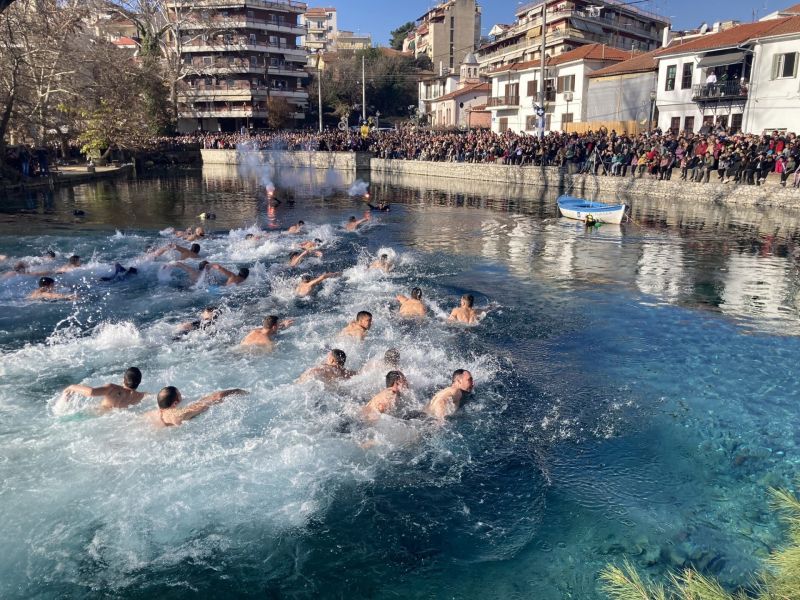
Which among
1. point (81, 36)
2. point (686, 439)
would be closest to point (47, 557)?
point (686, 439)

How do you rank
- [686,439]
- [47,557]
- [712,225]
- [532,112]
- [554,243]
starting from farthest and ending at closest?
[532,112]
[712,225]
[554,243]
[686,439]
[47,557]

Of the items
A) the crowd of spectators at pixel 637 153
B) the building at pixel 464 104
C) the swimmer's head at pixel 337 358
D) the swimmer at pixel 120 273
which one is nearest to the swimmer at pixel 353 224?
the swimmer at pixel 120 273

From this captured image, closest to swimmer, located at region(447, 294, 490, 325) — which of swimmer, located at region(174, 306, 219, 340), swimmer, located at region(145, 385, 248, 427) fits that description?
Result: swimmer, located at region(174, 306, 219, 340)

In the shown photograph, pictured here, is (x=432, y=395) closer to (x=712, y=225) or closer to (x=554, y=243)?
(x=554, y=243)

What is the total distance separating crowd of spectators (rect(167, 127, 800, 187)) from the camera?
26734 millimetres

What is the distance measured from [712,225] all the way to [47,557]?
24.1 m

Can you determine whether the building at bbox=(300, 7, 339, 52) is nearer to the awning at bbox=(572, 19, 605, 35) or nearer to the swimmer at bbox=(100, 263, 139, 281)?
the awning at bbox=(572, 19, 605, 35)

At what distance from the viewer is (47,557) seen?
5.80m

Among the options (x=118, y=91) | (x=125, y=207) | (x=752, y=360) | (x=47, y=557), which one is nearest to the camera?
(x=47, y=557)

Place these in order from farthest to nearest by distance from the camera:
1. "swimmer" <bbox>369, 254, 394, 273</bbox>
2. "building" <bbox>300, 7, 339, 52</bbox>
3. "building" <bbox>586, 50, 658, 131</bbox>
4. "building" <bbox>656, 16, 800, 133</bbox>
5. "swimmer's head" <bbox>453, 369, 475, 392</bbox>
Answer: "building" <bbox>300, 7, 339, 52</bbox>
"building" <bbox>586, 50, 658, 131</bbox>
"building" <bbox>656, 16, 800, 133</bbox>
"swimmer" <bbox>369, 254, 394, 273</bbox>
"swimmer's head" <bbox>453, 369, 475, 392</bbox>

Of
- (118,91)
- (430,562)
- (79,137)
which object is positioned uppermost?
(118,91)

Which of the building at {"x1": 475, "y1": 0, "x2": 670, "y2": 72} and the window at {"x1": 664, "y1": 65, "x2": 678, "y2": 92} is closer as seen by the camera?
the window at {"x1": 664, "y1": 65, "x2": 678, "y2": 92}

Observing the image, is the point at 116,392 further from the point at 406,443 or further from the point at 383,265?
the point at 383,265

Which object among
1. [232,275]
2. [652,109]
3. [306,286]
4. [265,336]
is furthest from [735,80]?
[265,336]
